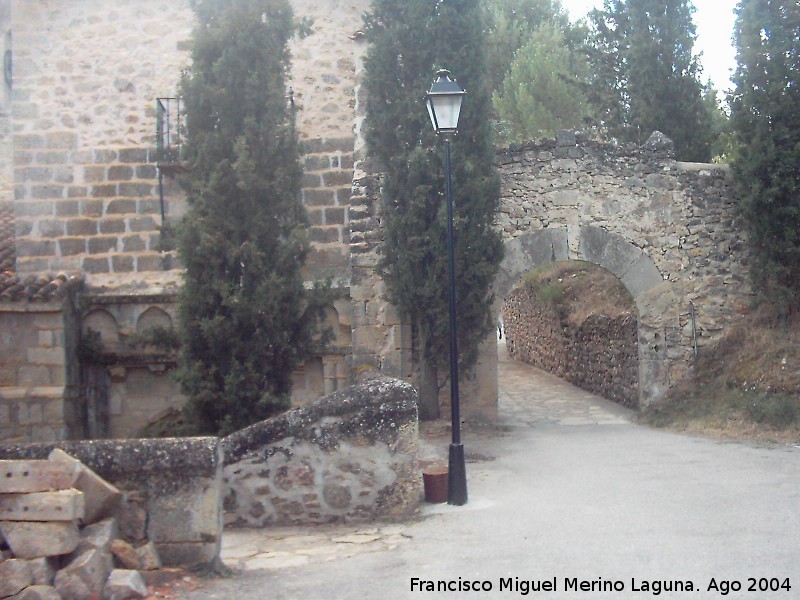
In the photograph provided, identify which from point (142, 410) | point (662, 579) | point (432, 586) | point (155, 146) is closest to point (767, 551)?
point (662, 579)

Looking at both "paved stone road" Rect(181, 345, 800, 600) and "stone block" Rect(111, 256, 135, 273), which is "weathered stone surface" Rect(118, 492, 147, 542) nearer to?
"paved stone road" Rect(181, 345, 800, 600)

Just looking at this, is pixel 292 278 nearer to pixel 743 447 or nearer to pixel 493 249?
pixel 493 249

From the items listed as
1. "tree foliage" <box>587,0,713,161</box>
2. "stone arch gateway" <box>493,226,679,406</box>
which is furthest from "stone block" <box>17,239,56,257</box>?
"tree foliage" <box>587,0,713,161</box>

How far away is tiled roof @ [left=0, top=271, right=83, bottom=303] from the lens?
35.4 feet

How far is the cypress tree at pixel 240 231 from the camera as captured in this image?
8.92 m

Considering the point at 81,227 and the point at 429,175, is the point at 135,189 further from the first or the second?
the point at 429,175

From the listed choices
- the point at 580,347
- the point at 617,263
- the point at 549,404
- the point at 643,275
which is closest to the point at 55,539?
the point at 617,263

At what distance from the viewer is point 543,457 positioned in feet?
27.4

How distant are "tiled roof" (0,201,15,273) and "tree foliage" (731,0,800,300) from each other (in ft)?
34.8

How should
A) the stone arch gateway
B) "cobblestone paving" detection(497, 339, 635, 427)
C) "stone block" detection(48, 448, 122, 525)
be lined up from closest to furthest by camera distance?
"stone block" detection(48, 448, 122, 525)
the stone arch gateway
"cobblestone paving" detection(497, 339, 635, 427)

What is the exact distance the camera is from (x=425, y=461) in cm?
787

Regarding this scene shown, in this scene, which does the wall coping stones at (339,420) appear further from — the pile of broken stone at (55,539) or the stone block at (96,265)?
the stone block at (96,265)

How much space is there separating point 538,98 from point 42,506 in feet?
55.7

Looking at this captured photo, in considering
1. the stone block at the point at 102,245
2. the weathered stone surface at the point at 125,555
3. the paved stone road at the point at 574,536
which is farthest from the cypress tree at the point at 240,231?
the weathered stone surface at the point at 125,555
